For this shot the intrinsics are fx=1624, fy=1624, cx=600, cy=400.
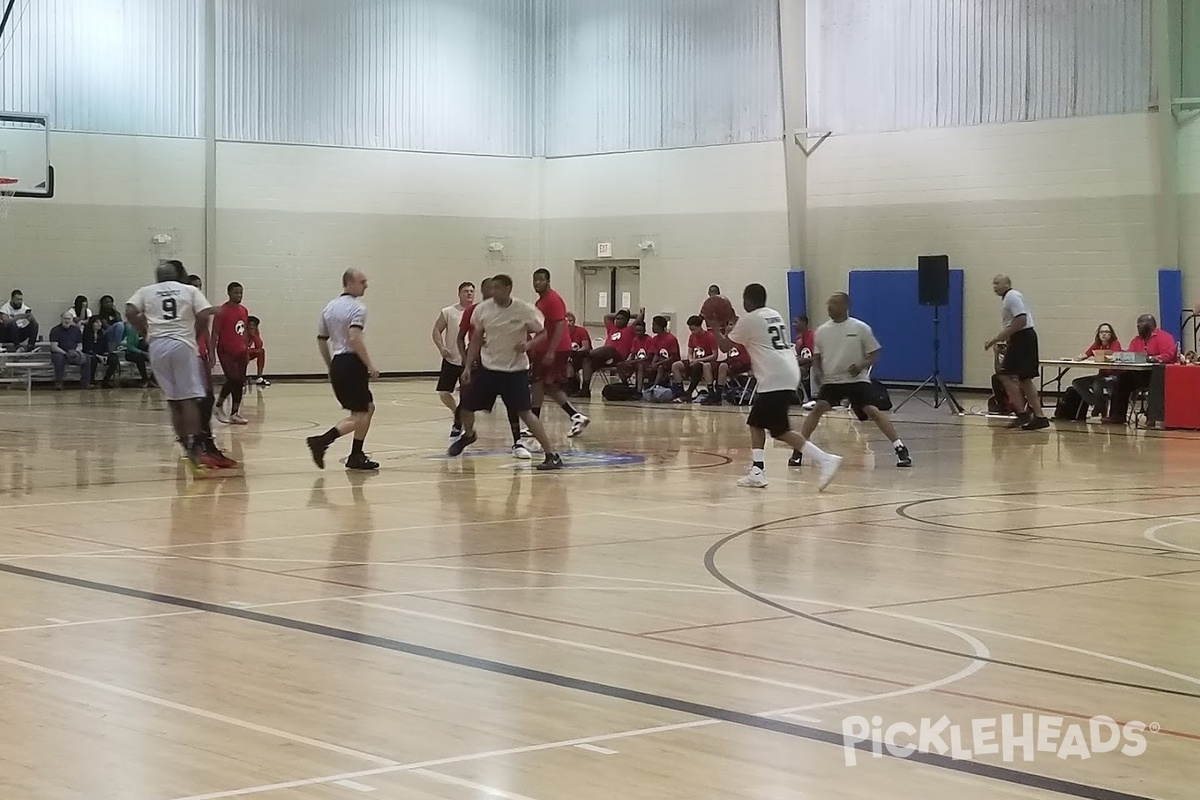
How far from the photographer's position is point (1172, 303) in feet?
78.3

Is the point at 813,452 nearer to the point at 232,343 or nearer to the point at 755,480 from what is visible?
the point at 755,480

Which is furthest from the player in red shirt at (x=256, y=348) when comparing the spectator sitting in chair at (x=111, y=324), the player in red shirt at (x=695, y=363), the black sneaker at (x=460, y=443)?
the black sneaker at (x=460, y=443)

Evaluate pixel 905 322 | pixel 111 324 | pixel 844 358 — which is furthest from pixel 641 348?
pixel 844 358

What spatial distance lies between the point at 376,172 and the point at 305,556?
23.4 m

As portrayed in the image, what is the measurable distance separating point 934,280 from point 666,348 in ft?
Result: 16.7

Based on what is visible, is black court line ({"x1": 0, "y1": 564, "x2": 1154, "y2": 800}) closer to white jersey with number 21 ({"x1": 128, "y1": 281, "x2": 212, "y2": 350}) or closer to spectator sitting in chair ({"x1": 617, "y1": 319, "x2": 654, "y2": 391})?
white jersey with number 21 ({"x1": 128, "y1": 281, "x2": 212, "y2": 350})

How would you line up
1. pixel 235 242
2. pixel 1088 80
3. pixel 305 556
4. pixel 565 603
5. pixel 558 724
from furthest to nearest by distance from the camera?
pixel 235 242
pixel 1088 80
pixel 305 556
pixel 565 603
pixel 558 724

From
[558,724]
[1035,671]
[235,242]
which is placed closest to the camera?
[558,724]

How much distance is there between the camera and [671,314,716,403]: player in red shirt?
88.7 ft

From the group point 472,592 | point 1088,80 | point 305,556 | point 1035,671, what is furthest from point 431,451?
point 1088,80

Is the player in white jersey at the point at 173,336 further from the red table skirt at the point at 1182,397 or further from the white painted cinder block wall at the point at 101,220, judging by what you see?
the white painted cinder block wall at the point at 101,220

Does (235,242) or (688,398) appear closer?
(688,398)

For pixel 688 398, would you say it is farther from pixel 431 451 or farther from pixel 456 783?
pixel 456 783

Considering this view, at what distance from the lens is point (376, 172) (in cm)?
3192
